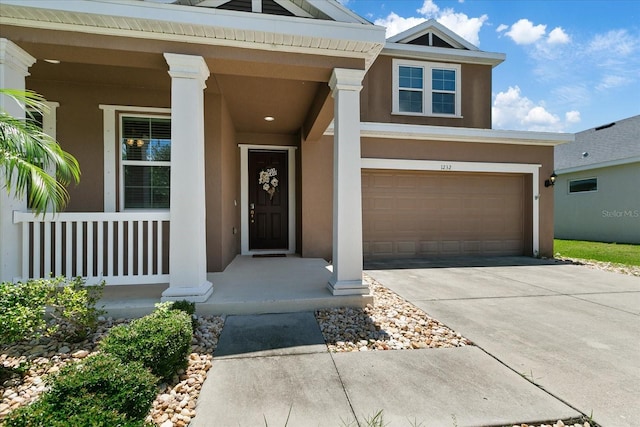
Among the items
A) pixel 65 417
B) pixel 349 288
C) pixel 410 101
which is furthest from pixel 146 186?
pixel 410 101

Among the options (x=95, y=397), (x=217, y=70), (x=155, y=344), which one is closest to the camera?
(x=95, y=397)

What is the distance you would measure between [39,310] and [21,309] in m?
0.11

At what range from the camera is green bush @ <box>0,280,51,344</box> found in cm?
203

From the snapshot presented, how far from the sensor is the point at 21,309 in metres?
2.12

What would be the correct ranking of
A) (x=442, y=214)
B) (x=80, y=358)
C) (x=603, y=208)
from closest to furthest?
(x=80, y=358)
(x=442, y=214)
(x=603, y=208)

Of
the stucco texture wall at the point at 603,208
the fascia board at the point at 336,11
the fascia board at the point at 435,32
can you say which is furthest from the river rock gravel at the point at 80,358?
the stucco texture wall at the point at 603,208

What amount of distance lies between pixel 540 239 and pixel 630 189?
6.16m

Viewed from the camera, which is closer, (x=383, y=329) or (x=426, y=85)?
(x=383, y=329)

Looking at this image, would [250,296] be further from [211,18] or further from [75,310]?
[211,18]

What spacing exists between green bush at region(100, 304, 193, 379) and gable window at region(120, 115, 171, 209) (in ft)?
9.24

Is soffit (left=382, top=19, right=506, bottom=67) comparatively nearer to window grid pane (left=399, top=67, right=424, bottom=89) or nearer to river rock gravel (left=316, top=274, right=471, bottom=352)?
window grid pane (left=399, top=67, right=424, bottom=89)

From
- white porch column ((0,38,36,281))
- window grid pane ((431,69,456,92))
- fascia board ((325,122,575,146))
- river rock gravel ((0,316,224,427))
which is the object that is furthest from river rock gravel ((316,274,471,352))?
window grid pane ((431,69,456,92))

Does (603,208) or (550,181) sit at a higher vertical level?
(550,181)

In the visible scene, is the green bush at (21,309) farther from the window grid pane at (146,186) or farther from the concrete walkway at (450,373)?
the window grid pane at (146,186)
